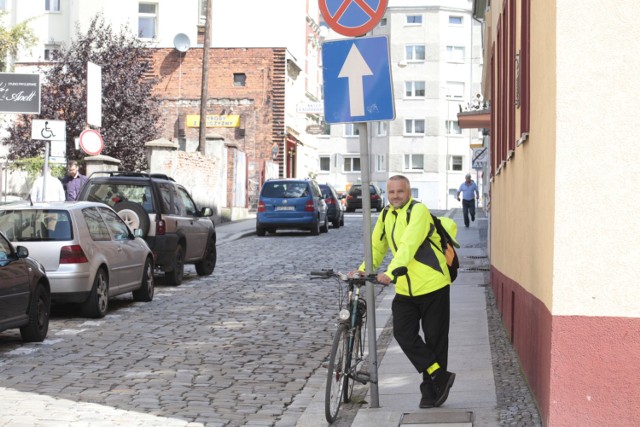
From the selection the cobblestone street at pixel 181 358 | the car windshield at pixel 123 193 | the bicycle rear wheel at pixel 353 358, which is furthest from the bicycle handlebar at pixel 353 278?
the car windshield at pixel 123 193

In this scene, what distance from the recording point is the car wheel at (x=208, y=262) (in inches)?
845

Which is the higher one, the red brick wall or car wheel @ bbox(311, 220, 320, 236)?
the red brick wall

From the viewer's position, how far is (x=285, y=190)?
35812mm

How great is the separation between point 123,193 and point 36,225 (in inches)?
180

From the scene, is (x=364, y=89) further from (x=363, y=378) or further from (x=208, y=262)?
(x=208, y=262)

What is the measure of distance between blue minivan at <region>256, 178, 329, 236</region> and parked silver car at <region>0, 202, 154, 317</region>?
771 inches

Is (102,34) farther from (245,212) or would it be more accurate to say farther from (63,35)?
(63,35)

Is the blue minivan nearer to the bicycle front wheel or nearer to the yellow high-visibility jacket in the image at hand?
the yellow high-visibility jacket

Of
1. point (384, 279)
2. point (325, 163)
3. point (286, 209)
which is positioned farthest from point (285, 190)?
point (325, 163)

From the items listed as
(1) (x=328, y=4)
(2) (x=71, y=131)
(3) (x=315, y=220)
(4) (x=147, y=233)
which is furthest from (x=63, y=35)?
(1) (x=328, y=4)

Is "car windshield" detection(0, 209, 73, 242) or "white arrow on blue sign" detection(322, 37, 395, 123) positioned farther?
"car windshield" detection(0, 209, 73, 242)

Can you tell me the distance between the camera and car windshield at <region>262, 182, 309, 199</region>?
117ft

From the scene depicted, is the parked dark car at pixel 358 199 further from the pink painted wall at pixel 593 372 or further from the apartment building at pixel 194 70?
the pink painted wall at pixel 593 372

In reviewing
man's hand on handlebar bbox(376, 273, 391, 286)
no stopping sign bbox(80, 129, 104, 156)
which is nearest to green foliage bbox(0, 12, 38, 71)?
no stopping sign bbox(80, 129, 104, 156)
